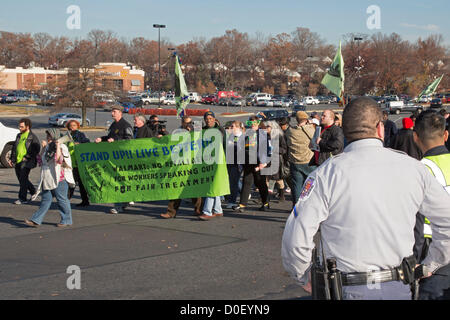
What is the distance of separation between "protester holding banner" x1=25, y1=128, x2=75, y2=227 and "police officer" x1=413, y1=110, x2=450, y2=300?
6.83 meters

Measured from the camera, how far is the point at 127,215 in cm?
1117

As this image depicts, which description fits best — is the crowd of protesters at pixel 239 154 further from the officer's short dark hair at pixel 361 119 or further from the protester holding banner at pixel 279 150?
the officer's short dark hair at pixel 361 119

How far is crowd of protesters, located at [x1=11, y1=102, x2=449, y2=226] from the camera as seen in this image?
991 centimetres

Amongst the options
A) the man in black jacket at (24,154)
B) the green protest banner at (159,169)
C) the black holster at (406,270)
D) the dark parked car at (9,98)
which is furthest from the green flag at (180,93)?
the dark parked car at (9,98)

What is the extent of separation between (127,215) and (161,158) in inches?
50.5

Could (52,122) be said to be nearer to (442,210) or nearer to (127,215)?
(127,215)

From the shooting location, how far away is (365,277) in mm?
2941

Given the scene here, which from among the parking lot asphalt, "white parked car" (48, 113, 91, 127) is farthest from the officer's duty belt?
"white parked car" (48, 113, 91, 127)

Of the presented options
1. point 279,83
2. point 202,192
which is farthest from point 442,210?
point 279,83

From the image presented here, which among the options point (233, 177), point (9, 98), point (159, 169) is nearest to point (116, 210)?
point (159, 169)

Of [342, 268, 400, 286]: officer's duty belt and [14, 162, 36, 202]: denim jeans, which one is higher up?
[342, 268, 400, 286]: officer's duty belt

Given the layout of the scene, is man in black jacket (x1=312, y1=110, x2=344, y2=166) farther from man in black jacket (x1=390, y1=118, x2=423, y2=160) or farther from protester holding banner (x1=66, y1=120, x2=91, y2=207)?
protester holding banner (x1=66, y1=120, x2=91, y2=207)

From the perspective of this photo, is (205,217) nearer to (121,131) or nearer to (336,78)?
(121,131)

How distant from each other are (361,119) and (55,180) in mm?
7600
